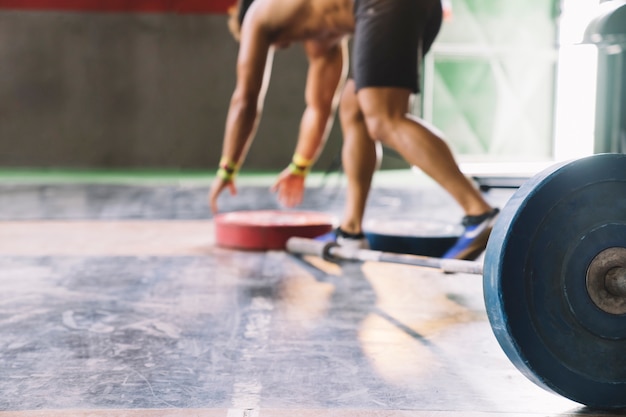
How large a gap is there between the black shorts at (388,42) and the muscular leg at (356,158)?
296 millimetres

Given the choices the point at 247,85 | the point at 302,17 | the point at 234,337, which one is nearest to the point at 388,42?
the point at 302,17

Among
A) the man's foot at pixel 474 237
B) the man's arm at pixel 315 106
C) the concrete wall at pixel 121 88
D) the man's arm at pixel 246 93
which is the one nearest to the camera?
the man's foot at pixel 474 237

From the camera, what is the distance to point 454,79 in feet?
24.0

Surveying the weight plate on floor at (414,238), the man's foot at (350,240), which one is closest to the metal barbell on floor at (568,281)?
the weight plate on floor at (414,238)

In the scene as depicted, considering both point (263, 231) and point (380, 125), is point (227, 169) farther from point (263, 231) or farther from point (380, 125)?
point (380, 125)

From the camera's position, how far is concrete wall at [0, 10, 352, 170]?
6.73 metres

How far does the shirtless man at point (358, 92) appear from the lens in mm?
2090

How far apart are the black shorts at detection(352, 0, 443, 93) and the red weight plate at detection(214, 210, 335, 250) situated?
655 millimetres

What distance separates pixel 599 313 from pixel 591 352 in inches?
2.2

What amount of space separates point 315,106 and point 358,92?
0.67m

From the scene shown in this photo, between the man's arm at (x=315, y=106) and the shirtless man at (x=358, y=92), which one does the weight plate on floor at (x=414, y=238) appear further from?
the man's arm at (x=315, y=106)

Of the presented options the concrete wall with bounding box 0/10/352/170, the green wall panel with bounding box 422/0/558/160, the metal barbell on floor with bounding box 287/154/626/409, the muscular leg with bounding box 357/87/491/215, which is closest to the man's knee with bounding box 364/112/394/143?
the muscular leg with bounding box 357/87/491/215

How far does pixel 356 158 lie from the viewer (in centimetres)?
245

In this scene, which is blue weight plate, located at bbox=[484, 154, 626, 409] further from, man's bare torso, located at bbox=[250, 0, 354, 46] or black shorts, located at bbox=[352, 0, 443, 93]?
man's bare torso, located at bbox=[250, 0, 354, 46]
